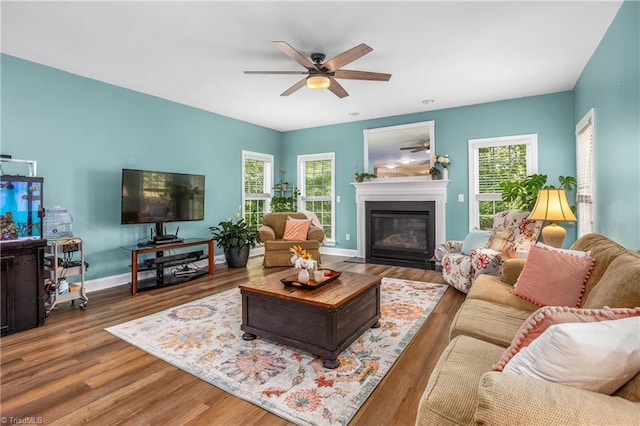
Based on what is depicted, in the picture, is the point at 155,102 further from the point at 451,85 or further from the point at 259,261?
the point at 451,85

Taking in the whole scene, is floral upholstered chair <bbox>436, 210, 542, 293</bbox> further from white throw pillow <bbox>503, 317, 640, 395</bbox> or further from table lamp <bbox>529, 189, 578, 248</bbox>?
white throw pillow <bbox>503, 317, 640, 395</bbox>

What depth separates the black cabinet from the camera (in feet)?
8.91

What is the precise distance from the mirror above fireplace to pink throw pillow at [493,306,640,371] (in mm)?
4598

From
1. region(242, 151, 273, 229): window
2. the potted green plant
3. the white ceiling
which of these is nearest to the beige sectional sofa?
the white ceiling

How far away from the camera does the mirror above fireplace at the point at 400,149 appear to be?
18.1 ft

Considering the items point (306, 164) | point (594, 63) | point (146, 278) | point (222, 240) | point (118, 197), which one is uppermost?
point (594, 63)

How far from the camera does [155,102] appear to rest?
469 centimetres

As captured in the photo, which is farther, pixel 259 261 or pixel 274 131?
pixel 274 131

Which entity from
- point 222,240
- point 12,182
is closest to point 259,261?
point 222,240

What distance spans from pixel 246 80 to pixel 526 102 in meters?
4.19

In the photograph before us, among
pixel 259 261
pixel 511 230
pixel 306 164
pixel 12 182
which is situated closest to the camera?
pixel 12 182

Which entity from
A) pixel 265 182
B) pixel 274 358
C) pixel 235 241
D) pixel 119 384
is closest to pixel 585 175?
pixel 274 358

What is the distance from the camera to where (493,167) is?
512cm

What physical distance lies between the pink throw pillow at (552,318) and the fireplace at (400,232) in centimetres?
430
